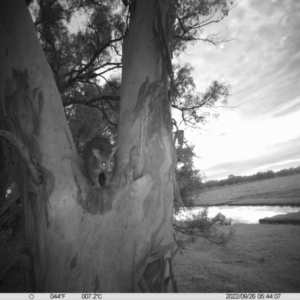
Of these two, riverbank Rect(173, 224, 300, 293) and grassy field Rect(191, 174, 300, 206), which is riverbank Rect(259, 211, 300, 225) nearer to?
riverbank Rect(173, 224, 300, 293)

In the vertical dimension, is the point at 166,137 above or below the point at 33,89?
below

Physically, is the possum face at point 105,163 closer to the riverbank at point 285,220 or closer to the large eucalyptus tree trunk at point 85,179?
the large eucalyptus tree trunk at point 85,179

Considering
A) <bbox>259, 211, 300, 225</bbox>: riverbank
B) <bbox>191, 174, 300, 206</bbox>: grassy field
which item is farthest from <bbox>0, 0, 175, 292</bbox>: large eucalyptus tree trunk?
<bbox>259, 211, 300, 225</bbox>: riverbank

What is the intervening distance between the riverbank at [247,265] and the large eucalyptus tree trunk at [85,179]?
11.8 ft

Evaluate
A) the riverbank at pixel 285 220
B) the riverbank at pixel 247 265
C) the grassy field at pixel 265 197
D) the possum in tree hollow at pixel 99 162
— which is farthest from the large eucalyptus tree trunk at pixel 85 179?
the riverbank at pixel 285 220

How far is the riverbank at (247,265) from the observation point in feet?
11.6

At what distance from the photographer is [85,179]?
1.11 metres

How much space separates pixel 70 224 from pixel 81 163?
1.31ft

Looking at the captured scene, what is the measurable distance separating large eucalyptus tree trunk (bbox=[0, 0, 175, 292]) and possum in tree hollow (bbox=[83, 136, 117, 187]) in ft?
0.19

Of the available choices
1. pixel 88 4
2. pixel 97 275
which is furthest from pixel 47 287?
pixel 88 4

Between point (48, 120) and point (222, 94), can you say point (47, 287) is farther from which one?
point (222, 94)

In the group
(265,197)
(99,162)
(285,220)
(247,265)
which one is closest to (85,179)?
(99,162)

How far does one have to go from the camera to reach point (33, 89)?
119 cm

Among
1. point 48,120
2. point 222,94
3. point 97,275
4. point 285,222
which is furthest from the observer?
point 285,222
